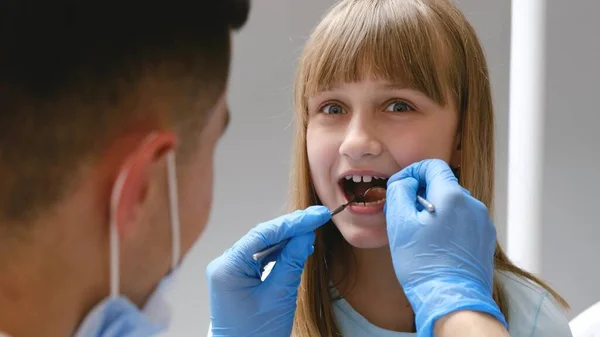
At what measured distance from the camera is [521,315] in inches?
47.6

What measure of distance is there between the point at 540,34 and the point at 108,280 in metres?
1.64

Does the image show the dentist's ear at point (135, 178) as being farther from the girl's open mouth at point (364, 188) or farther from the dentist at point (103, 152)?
the girl's open mouth at point (364, 188)

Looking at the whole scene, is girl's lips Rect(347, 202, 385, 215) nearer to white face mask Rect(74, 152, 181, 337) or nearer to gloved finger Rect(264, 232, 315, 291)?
gloved finger Rect(264, 232, 315, 291)

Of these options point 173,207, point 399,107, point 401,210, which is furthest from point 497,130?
point 173,207

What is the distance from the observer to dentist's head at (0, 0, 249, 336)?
0.49 m

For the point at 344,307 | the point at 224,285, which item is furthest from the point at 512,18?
the point at 224,285

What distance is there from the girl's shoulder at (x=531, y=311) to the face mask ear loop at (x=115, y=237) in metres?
0.84

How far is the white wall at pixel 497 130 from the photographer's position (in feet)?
6.17

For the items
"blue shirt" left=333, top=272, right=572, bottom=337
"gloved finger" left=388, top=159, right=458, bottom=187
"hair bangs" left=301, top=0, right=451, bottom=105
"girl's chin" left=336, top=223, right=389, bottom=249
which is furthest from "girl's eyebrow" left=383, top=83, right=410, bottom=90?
"blue shirt" left=333, top=272, right=572, bottom=337

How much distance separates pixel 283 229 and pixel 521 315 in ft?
1.49

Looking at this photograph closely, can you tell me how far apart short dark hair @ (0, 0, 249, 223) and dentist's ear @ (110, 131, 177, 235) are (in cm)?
2

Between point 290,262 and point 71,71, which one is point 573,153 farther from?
point 71,71

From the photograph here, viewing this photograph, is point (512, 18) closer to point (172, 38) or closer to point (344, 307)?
point (344, 307)

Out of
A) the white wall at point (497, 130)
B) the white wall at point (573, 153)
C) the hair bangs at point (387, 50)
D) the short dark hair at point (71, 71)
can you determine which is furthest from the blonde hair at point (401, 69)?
the white wall at point (573, 153)
